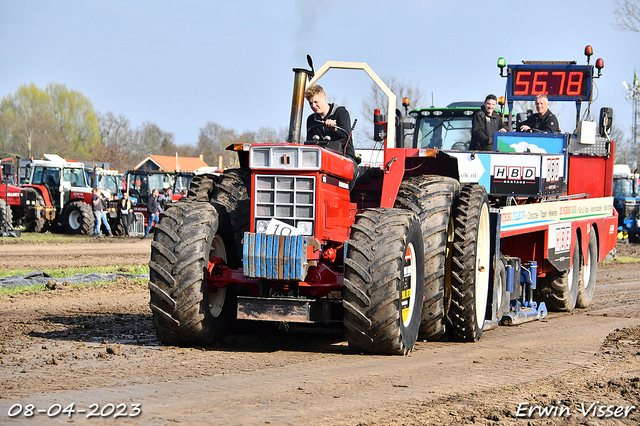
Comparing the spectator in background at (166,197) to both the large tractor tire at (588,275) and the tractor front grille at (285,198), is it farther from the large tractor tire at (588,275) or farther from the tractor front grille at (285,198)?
the tractor front grille at (285,198)

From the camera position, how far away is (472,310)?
8172 millimetres

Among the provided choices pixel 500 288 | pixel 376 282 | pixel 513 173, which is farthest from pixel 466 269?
pixel 513 173

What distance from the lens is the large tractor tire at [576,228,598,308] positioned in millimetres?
12641

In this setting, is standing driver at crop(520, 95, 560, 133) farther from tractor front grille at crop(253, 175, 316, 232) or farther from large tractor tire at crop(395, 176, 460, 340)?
tractor front grille at crop(253, 175, 316, 232)

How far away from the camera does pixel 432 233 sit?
774cm

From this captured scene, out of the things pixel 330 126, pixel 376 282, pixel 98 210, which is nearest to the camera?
pixel 376 282

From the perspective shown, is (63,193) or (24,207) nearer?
(24,207)

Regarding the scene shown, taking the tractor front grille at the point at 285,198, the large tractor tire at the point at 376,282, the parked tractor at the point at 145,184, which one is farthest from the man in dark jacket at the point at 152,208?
the large tractor tire at the point at 376,282

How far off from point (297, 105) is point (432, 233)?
179 cm

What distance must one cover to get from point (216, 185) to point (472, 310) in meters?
2.94

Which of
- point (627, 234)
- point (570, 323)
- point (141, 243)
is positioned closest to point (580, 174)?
point (570, 323)

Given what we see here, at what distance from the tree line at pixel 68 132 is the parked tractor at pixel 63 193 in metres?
47.7

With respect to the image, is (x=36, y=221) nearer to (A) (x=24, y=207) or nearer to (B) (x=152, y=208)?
(A) (x=24, y=207)

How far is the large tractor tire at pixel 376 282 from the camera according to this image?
667 cm
